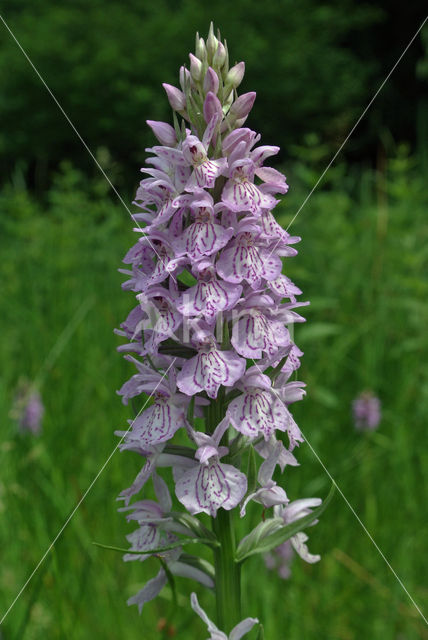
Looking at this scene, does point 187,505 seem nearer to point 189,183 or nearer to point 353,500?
point 189,183

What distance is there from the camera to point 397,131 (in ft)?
63.6

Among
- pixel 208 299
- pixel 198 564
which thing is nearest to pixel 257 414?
pixel 208 299

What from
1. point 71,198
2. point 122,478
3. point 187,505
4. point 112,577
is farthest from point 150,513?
point 71,198

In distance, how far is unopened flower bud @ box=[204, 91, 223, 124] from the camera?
149 centimetres

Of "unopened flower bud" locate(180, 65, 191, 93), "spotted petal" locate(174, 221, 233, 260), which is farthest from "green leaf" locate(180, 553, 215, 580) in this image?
"unopened flower bud" locate(180, 65, 191, 93)

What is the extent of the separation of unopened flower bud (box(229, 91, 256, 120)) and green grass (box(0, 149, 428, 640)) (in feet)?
4.14

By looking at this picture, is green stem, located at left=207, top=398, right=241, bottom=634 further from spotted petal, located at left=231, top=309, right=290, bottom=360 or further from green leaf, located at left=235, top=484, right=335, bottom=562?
spotted petal, located at left=231, top=309, right=290, bottom=360

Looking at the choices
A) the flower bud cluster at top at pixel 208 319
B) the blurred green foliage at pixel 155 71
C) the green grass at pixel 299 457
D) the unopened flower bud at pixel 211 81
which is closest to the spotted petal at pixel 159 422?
the flower bud cluster at top at pixel 208 319

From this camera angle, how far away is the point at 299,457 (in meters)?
3.54

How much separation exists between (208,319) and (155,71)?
1739cm

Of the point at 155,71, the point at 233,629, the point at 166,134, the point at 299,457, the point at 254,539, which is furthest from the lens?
the point at 155,71

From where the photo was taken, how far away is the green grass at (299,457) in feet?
8.68

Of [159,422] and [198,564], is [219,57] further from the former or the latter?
[198,564]

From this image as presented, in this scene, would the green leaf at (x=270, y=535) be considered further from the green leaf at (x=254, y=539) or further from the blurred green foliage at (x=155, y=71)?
the blurred green foliage at (x=155, y=71)
